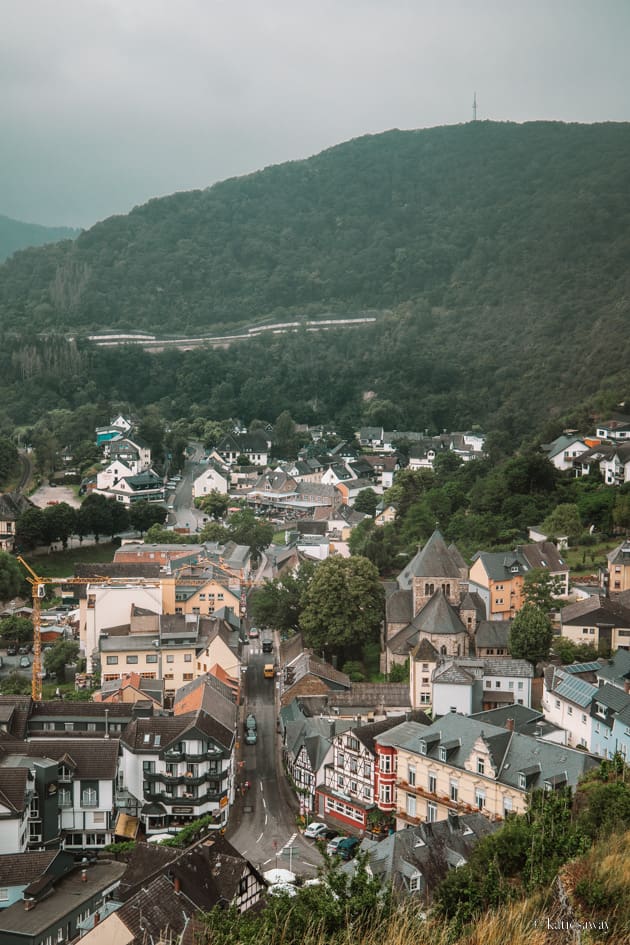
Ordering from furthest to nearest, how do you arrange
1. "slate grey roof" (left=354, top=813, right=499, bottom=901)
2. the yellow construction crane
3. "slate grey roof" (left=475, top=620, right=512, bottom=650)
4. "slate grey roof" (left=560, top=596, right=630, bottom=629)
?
the yellow construction crane
"slate grey roof" (left=475, top=620, right=512, bottom=650)
"slate grey roof" (left=560, top=596, right=630, bottom=629)
"slate grey roof" (left=354, top=813, right=499, bottom=901)

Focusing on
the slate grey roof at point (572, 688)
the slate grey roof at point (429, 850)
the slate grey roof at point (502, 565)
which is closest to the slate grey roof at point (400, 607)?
the slate grey roof at point (502, 565)

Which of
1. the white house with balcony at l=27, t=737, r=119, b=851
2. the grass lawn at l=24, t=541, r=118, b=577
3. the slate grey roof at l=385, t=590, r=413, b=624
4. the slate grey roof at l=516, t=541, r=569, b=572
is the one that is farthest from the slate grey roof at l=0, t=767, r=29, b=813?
the grass lawn at l=24, t=541, r=118, b=577

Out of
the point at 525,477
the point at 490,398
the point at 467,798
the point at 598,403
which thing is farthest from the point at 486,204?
the point at 467,798

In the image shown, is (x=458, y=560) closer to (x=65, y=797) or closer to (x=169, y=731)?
(x=169, y=731)

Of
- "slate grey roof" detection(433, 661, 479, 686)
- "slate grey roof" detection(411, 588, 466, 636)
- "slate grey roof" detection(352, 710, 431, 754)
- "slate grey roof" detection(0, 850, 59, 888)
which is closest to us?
"slate grey roof" detection(0, 850, 59, 888)

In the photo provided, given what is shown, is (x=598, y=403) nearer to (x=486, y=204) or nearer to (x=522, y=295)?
(x=522, y=295)

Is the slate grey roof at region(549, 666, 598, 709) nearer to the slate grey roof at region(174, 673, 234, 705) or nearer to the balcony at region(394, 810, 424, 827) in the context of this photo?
the balcony at region(394, 810, 424, 827)

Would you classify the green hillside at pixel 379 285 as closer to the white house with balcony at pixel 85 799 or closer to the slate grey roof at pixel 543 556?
the slate grey roof at pixel 543 556
